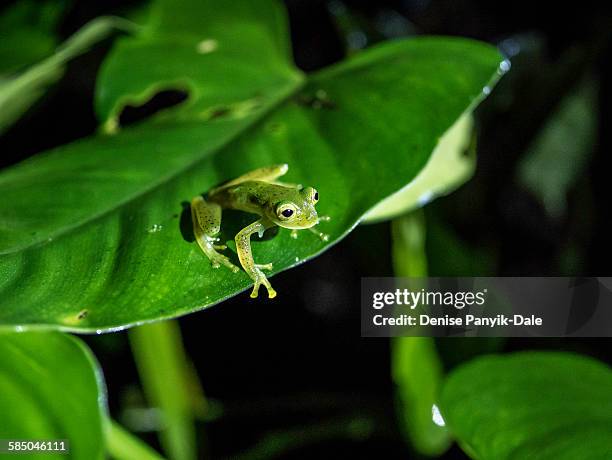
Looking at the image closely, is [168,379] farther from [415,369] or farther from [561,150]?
[561,150]

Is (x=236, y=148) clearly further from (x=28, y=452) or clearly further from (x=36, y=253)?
(x=28, y=452)

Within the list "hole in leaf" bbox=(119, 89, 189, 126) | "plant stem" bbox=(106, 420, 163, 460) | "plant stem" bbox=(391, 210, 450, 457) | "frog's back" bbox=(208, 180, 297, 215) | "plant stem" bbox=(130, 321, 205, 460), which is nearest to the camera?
"frog's back" bbox=(208, 180, 297, 215)

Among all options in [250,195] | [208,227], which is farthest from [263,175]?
[208,227]

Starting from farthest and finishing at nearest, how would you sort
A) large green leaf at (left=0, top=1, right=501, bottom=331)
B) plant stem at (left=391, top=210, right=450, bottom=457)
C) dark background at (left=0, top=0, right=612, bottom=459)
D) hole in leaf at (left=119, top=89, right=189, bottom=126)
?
hole in leaf at (left=119, top=89, right=189, bottom=126) < dark background at (left=0, top=0, right=612, bottom=459) < plant stem at (left=391, top=210, right=450, bottom=457) < large green leaf at (left=0, top=1, right=501, bottom=331)

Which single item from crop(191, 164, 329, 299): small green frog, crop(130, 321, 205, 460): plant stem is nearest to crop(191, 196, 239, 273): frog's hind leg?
crop(191, 164, 329, 299): small green frog

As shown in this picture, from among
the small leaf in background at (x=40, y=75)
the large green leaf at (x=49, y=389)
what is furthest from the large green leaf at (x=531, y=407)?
the small leaf in background at (x=40, y=75)

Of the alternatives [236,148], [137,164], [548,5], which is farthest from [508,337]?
[548,5]

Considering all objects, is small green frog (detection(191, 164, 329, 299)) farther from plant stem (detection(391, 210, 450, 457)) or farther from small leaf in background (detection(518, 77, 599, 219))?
small leaf in background (detection(518, 77, 599, 219))
